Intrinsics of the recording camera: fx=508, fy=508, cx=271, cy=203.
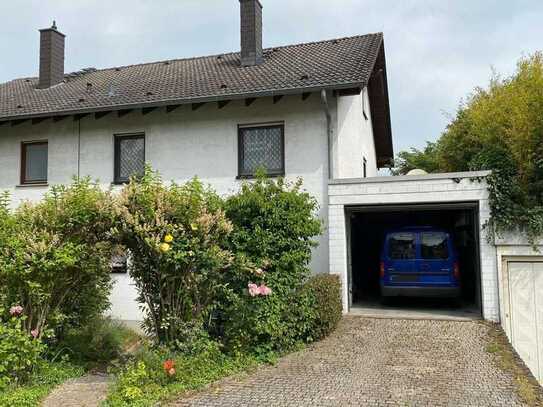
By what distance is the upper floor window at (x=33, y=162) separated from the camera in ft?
45.7

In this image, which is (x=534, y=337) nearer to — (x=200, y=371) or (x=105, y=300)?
(x=200, y=371)

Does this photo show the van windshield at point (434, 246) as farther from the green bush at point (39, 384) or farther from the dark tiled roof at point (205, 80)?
the green bush at point (39, 384)

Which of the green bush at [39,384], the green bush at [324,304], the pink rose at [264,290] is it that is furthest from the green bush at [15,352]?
the green bush at [324,304]

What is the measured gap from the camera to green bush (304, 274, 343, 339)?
858 centimetres

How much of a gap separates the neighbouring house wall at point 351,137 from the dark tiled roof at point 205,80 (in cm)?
98

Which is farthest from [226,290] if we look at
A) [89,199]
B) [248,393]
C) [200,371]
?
[89,199]

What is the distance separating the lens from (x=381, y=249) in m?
12.4

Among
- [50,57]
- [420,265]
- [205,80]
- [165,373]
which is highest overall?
[50,57]

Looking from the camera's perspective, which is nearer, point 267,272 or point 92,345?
point 267,272

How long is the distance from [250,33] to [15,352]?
35.2 ft

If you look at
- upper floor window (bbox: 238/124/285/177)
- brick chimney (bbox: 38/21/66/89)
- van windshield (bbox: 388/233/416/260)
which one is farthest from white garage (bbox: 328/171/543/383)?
brick chimney (bbox: 38/21/66/89)

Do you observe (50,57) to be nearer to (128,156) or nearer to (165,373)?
(128,156)

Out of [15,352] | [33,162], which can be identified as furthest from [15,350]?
[33,162]

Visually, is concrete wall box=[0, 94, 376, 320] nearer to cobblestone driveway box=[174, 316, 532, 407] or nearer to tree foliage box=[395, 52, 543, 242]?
cobblestone driveway box=[174, 316, 532, 407]
